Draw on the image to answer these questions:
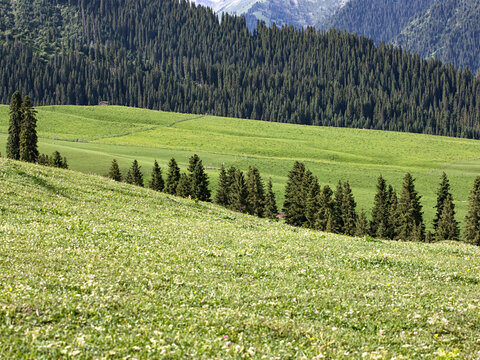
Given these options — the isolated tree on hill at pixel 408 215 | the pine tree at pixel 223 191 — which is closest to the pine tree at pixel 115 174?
the pine tree at pixel 223 191

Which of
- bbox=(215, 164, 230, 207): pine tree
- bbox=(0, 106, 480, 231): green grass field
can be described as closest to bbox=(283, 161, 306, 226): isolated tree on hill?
bbox=(0, 106, 480, 231): green grass field

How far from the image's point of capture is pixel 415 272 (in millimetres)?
20859

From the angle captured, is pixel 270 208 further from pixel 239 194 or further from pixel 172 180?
pixel 172 180

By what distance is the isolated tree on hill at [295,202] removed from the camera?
8900 centimetres

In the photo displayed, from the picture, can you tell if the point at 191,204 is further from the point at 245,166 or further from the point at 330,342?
the point at 245,166

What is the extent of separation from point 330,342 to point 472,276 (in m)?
11.8

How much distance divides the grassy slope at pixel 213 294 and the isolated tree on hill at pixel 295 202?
200 ft

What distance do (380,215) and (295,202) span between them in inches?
704

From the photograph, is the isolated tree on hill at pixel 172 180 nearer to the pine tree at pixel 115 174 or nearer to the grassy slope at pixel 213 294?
the pine tree at pixel 115 174

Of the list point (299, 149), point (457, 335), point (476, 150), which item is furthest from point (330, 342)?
point (476, 150)

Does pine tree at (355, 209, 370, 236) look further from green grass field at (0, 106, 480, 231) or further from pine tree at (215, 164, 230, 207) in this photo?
pine tree at (215, 164, 230, 207)

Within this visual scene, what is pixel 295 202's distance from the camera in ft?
295

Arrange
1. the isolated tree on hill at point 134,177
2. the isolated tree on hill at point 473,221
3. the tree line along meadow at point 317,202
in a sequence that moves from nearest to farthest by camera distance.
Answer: the isolated tree on hill at point 473,221, the tree line along meadow at point 317,202, the isolated tree on hill at point 134,177

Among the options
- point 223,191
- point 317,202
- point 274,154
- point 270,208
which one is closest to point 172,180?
point 223,191
